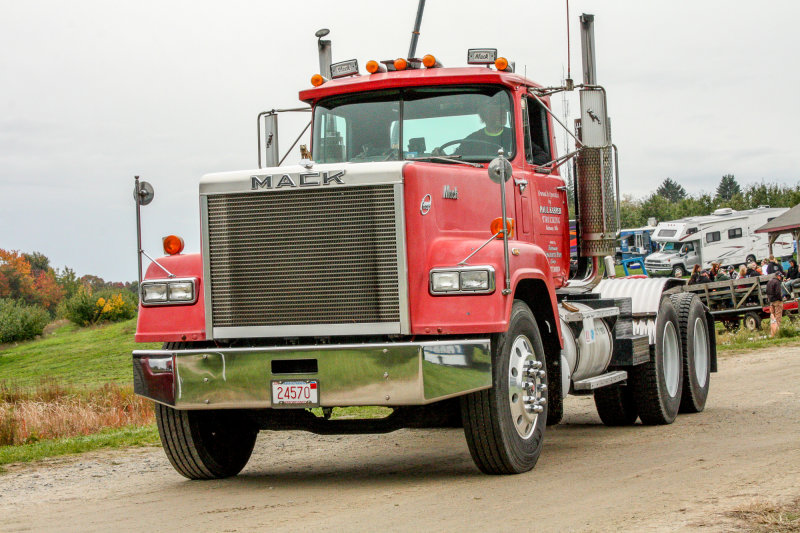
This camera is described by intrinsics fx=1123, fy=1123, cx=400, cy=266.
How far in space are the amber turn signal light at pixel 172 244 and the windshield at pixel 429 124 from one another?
174 centimetres

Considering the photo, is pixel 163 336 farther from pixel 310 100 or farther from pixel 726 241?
pixel 726 241

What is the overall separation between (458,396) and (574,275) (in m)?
3.55

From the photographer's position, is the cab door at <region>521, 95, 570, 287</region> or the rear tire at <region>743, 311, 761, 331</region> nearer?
the cab door at <region>521, 95, 570, 287</region>

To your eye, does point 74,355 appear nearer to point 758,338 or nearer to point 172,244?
point 758,338

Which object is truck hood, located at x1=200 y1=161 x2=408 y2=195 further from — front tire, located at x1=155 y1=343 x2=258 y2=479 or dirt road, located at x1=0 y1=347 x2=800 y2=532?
dirt road, located at x1=0 y1=347 x2=800 y2=532

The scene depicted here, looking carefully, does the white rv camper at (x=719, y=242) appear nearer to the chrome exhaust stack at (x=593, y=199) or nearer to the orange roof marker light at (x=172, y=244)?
the chrome exhaust stack at (x=593, y=199)

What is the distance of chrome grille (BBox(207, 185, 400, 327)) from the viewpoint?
25.6ft

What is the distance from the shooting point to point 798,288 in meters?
29.5

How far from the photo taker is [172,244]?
862cm

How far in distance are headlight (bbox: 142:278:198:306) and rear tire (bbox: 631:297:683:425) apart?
17.2 feet

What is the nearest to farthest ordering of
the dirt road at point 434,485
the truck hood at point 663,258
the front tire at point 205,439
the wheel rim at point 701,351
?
the dirt road at point 434,485
the front tire at point 205,439
the wheel rim at point 701,351
the truck hood at point 663,258

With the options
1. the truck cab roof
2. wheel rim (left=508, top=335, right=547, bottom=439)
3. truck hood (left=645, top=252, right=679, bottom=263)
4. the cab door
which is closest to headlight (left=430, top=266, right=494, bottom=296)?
wheel rim (left=508, top=335, right=547, bottom=439)

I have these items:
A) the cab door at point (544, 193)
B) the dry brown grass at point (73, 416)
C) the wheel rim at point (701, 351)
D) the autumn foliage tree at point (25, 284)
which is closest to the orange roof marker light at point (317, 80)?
the cab door at point (544, 193)

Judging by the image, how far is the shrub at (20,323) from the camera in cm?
7881
